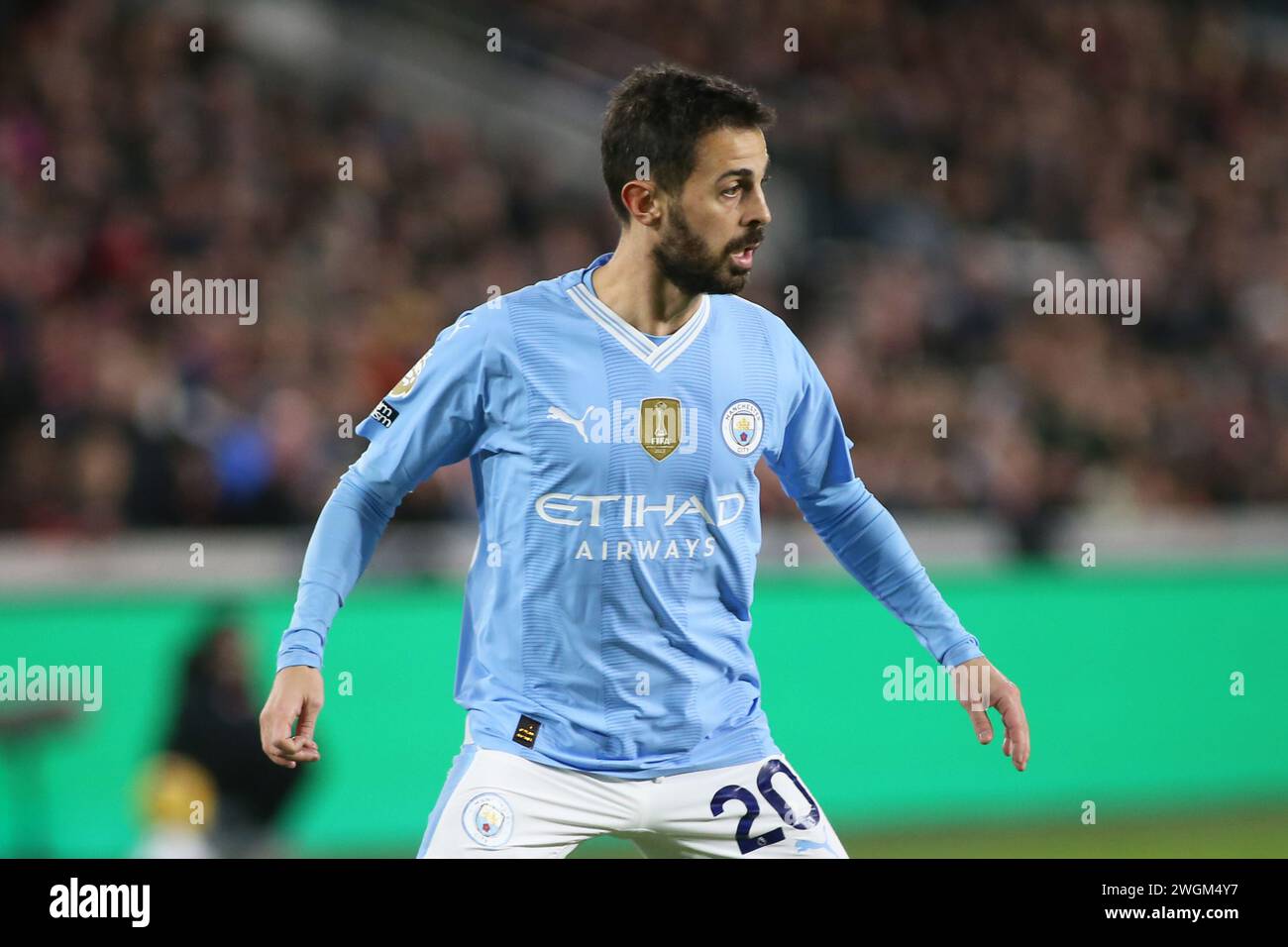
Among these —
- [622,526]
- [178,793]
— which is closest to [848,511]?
[622,526]

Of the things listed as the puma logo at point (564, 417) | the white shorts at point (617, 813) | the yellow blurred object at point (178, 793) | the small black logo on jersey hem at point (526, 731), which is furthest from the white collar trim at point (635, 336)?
the yellow blurred object at point (178, 793)

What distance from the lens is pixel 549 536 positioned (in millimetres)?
3787

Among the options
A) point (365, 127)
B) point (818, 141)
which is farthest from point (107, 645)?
point (818, 141)

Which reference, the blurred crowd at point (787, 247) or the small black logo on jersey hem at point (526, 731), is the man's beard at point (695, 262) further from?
the blurred crowd at point (787, 247)

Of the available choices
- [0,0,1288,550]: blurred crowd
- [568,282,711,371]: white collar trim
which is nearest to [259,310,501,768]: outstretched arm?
[568,282,711,371]: white collar trim

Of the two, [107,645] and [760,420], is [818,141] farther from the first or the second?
[760,420]

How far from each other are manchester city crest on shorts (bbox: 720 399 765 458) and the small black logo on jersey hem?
2.47 feet

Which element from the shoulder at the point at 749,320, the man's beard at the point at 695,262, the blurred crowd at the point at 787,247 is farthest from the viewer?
the blurred crowd at the point at 787,247

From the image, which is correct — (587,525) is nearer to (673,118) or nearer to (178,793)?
(673,118)

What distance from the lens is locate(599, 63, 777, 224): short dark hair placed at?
3.86 meters

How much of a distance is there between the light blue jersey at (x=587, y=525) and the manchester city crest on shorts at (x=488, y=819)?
0.12 metres

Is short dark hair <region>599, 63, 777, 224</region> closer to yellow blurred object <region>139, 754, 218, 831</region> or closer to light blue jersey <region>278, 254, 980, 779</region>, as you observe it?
light blue jersey <region>278, 254, 980, 779</region>

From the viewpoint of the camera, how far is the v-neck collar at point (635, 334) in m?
3.92
